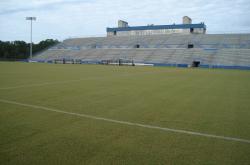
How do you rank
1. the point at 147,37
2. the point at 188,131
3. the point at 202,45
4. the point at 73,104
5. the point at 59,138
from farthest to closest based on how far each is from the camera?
the point at 147,37
the point at 202,45
the point at 73,104
the point at 188,131
the point at 59,138

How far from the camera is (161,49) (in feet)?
167

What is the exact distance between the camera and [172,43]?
5225 centimetres

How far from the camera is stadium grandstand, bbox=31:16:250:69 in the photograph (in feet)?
138

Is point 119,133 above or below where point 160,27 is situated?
below

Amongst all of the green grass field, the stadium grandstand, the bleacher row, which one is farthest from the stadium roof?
the green grass field

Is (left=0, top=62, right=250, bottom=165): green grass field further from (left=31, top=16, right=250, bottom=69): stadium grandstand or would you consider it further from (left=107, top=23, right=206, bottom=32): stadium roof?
(left=107, top=23, right=206, bottom=32): stadium roof

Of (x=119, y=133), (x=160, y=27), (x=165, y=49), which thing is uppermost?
(x=160, y=27)

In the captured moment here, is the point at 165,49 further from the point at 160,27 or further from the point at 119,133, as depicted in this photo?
the point at 119,133

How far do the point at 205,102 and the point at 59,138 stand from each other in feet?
17.2

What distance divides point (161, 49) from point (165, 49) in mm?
933

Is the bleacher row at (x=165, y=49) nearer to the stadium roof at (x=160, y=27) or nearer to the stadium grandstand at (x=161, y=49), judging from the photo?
the stadium grandstand at (x=161, y=49)

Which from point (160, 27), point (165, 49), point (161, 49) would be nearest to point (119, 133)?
point (165, 49)

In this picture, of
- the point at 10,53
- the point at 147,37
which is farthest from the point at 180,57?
the point at 10,53

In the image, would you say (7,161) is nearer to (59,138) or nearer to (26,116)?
(59,138)
